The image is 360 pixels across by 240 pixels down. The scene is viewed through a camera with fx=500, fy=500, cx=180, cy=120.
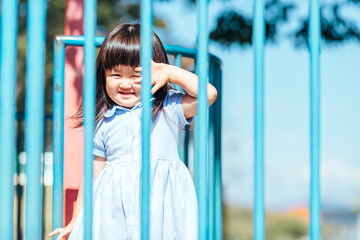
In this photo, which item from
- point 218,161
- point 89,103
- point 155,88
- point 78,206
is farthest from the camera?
point 218,161

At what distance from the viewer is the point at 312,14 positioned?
120 centimetres

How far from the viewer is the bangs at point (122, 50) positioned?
5.40ft

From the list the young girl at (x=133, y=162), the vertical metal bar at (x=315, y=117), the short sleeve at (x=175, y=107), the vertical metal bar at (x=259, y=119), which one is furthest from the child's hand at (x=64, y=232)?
the vertical metal bar at (x=315, y=117)

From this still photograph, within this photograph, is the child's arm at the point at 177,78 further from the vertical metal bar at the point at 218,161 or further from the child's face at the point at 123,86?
the vertical metal bar at the point at 218,161

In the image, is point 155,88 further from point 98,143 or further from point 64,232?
point 64,232

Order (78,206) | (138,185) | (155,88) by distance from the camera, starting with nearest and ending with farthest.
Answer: (155,88) → (138,185) → (78,206)

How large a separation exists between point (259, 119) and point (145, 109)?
0.87ft

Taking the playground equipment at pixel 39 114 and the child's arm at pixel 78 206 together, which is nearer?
the playground equipment at pixel 39 114

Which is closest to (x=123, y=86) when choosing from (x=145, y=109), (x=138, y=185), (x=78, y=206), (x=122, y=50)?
(x=122, y=50)

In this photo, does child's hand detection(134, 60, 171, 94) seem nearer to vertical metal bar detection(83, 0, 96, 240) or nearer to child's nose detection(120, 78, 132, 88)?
child's nose detection(120, 78, 132, 88)

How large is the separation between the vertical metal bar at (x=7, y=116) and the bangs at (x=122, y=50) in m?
0.55

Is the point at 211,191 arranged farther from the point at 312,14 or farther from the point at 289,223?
the point at 289,223

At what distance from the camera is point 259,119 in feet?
3.82

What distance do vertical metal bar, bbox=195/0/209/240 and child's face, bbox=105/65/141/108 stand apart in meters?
0.54
